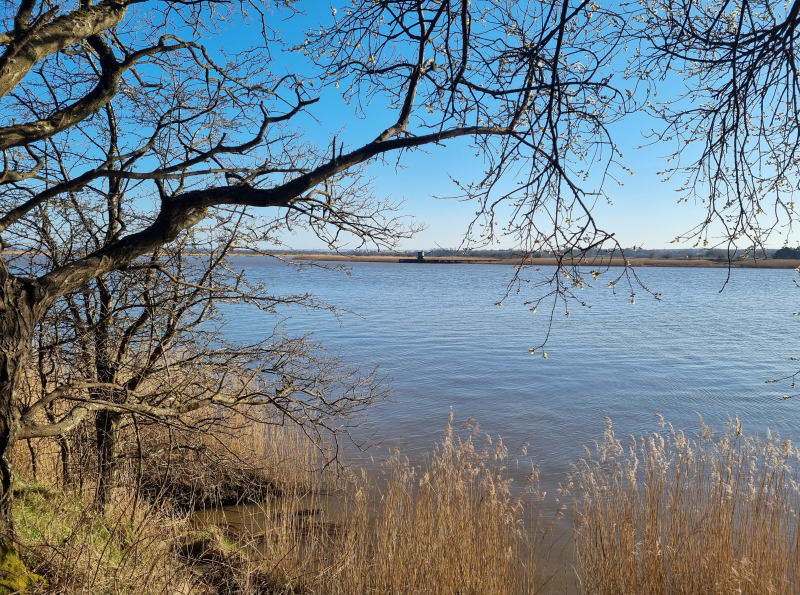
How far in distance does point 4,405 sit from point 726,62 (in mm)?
4639

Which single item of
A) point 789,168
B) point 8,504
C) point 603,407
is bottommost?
point 603,407

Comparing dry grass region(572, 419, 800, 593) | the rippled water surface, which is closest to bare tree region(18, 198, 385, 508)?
the rippled water surface

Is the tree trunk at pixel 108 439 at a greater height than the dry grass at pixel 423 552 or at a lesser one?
greater

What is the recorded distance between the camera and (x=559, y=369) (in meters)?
15.7

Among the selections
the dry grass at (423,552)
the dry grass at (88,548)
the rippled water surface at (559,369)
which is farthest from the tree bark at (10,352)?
the rippled water surface at (559,369)

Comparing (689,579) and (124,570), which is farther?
(689,579)

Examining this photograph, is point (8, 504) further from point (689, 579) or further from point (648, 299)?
point (648, 299)

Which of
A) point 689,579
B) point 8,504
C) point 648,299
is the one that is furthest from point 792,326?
point 8,504

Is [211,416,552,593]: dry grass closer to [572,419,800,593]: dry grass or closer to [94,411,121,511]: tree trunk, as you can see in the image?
[572,419,800,593]: dry grass

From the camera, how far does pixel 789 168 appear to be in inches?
143

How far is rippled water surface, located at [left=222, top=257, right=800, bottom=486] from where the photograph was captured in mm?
10844

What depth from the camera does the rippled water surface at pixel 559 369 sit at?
10.8 metres

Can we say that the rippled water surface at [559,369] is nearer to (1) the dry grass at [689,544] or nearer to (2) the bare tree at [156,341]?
(2) the bare tree at [156,341]

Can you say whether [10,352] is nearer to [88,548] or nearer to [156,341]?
[88,548]
